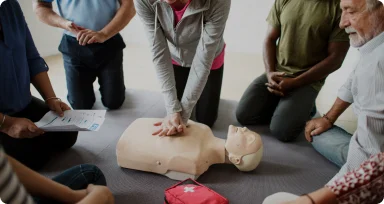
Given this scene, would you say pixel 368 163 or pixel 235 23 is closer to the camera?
pixel 368 163

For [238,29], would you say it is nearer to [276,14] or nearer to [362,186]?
[276,14]

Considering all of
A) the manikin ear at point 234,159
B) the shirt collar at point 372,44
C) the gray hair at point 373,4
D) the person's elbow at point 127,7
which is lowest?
the manikin ear at point 234,159

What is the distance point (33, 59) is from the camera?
1389 mm

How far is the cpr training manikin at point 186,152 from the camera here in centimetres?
127

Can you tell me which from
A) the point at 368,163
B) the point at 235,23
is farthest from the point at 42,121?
the point at 235,23

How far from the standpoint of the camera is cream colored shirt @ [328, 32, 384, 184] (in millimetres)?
1021

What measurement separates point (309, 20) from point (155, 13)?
76 centimetres

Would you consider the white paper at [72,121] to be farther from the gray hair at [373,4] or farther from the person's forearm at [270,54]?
the gray hair at [373,4]

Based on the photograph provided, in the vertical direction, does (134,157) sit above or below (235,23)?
below

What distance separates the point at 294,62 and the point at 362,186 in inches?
41.9

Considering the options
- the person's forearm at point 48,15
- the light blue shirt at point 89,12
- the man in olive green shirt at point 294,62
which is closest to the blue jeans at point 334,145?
the man in olive green shirt at point 294,62

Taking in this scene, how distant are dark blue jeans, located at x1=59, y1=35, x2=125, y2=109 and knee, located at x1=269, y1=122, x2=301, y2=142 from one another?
974mm

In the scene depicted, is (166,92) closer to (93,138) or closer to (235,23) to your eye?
(93,138)

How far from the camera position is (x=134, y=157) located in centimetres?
132
